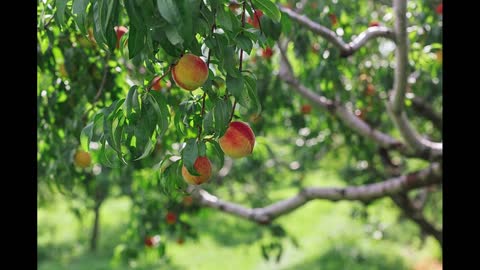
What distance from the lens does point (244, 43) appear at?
94 cm

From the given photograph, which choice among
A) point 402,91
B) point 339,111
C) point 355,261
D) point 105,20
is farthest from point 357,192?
point 355,261

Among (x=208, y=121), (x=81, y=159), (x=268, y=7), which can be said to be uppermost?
(x=268, y=7)

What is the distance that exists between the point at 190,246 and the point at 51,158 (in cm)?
495

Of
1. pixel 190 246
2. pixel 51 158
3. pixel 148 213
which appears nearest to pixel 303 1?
pixel 51 158

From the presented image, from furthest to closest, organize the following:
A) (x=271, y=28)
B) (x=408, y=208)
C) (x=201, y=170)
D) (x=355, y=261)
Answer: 1. (x=355, y=261)
2. (x=408, y=208)
3. (x=271, y=28)
4. (x=201, y=170)

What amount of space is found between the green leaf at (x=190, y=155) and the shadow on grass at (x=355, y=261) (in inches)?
187

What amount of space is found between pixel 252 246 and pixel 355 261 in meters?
1.05

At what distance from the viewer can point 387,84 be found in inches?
101

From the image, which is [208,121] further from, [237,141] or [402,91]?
[402,91]

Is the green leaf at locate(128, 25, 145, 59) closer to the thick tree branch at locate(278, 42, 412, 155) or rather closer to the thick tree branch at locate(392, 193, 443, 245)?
the thick tree branch at locate(278, 42, 412, 155)

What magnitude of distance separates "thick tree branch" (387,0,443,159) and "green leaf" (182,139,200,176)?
3.05ft

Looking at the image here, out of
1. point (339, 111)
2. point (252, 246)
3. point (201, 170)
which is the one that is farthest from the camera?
point (252, 246)

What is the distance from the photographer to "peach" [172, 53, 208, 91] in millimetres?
936

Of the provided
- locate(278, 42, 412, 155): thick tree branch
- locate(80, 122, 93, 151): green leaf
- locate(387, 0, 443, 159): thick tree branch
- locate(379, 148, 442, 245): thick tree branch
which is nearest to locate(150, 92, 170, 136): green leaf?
locate(80, 122, 93, 151): green leaf
